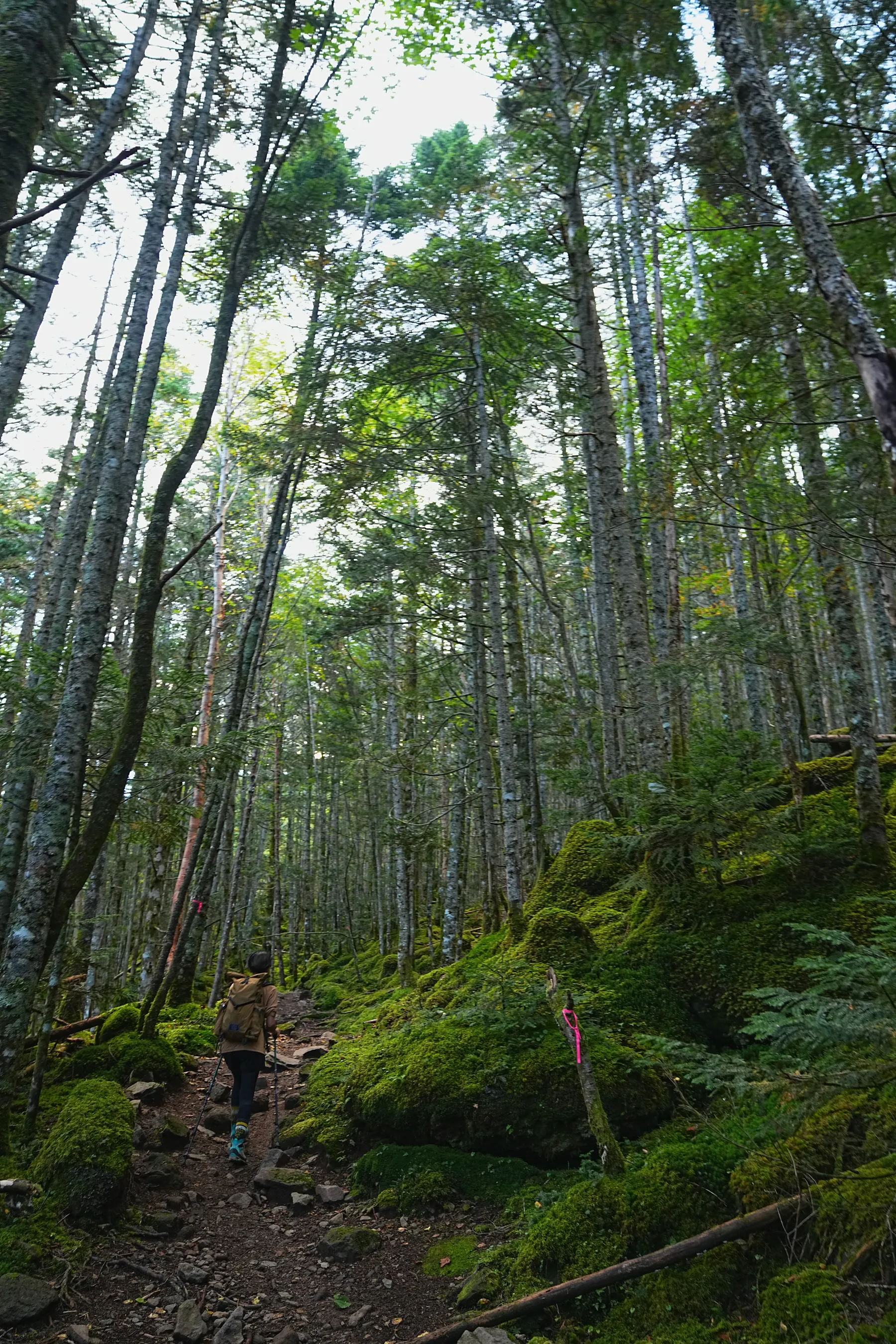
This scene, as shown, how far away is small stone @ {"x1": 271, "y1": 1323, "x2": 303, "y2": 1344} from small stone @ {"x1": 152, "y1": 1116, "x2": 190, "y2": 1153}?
2900 mm

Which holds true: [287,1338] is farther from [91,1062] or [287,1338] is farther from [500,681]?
[500,681]

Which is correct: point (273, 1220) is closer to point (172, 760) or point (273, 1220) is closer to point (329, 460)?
point (172, 760)

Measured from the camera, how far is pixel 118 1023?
8539mm

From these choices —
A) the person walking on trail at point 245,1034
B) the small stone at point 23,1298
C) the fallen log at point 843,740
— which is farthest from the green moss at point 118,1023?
the fallen log at point 843,740

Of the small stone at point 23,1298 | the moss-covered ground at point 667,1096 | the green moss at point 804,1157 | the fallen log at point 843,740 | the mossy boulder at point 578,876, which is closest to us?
the moss-covered ground at point 667,1096

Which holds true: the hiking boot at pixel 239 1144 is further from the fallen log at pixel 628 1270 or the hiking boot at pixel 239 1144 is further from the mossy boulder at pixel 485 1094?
the fallen log at pixel 628 1270

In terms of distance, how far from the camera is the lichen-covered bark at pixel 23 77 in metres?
2.37

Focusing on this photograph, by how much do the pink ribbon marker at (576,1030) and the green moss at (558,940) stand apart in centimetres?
272

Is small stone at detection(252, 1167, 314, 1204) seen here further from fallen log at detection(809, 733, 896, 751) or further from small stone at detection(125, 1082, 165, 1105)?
fallen log at detection(809, 733, 896, 751)

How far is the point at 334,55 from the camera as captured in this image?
8.62m

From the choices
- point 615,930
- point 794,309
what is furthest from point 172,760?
point 794,309

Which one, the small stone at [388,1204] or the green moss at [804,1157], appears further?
the small stone at [388,1204]

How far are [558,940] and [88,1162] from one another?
439cm

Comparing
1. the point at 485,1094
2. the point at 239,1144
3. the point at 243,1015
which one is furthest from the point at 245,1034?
the point at 485,1094
